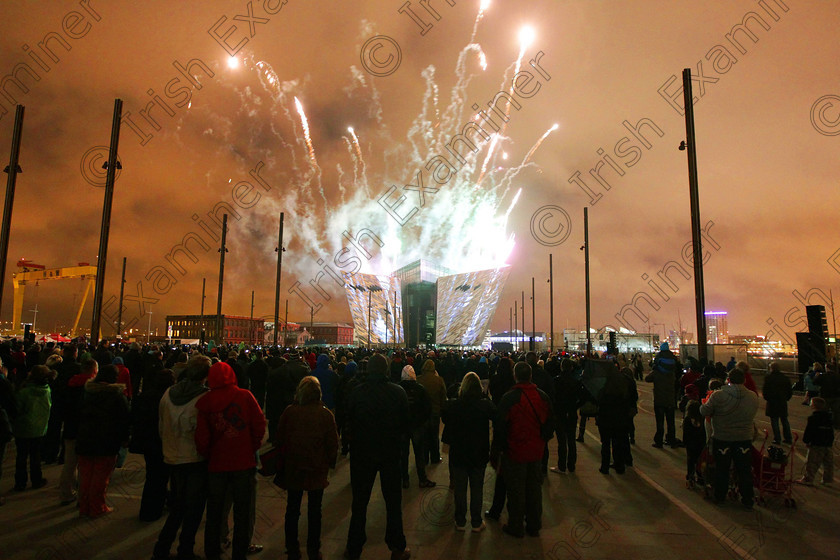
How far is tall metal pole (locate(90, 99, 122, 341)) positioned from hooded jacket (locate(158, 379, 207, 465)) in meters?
10.4

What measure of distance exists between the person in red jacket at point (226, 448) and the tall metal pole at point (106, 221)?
35.4ft

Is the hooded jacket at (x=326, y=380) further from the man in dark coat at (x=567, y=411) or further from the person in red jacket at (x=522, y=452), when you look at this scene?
the person in red jacket at (x=522, y=452)

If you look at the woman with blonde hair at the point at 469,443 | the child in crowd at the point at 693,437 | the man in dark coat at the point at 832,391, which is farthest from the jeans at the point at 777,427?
the woman with blonde hair at the point at 469,443

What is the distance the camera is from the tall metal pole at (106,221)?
1290 centimetres

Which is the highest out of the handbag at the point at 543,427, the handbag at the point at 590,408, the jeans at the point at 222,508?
the handbag at the point at 543,427

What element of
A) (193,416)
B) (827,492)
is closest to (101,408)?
(193,416)

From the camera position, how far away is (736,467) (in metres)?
6.11

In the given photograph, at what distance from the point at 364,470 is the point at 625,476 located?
15.8 ft

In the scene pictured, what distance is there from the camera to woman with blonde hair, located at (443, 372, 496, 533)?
4.97 metres

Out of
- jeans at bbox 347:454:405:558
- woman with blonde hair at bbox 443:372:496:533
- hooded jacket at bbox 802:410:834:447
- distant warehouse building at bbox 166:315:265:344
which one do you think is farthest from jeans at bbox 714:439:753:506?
distant warehouse building at bbox 166:315:265:344

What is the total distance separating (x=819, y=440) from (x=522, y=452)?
482cm

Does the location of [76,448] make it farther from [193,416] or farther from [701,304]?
[701,304]

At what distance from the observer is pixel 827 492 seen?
6.66m

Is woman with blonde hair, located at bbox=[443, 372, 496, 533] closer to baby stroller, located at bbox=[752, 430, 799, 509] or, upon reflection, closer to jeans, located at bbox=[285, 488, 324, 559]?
jeans, located at bbox=[285, 488, 324, 559]
